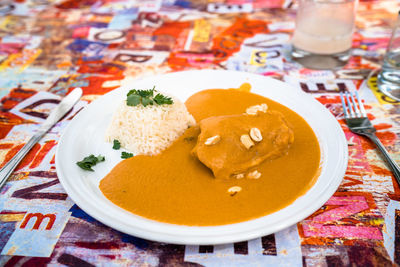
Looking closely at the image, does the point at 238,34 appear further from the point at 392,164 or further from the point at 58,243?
the point at 58,243

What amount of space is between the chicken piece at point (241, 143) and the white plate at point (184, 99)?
0.30 meters

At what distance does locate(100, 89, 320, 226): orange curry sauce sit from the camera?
183 cm

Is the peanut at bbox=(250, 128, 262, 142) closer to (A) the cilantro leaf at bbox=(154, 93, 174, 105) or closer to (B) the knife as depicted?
(A) the cilantro leaf at bbox=(154, 93, 174, 105)

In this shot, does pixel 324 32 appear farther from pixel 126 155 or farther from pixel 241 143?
pixel 126 155

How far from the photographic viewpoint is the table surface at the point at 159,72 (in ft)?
5.71

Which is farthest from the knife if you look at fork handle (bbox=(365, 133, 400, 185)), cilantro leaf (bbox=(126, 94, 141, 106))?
fork handle (bbox=(365, 133, 400, 185))

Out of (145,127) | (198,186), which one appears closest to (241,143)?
(198,186)

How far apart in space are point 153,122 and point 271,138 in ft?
2.74

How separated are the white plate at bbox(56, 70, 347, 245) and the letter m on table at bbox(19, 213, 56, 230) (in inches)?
8.9

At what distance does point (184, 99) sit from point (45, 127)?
112 centimetres

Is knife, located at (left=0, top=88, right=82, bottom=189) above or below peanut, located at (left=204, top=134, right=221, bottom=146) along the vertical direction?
below

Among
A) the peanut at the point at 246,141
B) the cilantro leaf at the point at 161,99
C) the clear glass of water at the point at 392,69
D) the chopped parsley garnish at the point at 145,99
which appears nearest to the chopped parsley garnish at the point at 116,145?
the chopped parsley garnish at the point at 145,99

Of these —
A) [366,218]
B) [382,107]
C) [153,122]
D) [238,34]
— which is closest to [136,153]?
[153,122]

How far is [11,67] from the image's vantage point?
12.0ft
